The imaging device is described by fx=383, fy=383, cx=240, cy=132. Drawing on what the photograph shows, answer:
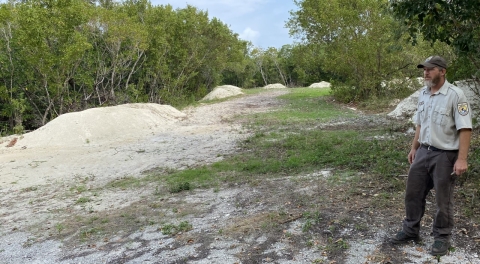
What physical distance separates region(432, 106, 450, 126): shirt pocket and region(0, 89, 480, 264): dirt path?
115 cm

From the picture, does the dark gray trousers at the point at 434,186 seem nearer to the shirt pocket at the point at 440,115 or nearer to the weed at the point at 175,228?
the shirt pocket at the point at 440,115

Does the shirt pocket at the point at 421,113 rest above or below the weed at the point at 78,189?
above

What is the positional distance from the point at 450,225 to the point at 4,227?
542 centimetres

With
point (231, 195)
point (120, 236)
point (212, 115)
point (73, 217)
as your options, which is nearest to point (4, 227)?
point (73, 217)

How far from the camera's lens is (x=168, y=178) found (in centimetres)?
711

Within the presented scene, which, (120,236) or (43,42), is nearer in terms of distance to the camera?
Answer: (120,236)

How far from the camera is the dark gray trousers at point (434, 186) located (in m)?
3.14

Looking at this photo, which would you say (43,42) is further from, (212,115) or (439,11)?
(439,11)

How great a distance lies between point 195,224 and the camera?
4.64 metres

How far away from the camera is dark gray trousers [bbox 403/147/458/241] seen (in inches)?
124

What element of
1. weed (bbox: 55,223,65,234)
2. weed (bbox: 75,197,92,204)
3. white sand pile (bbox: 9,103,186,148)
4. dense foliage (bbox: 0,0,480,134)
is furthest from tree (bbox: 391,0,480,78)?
white sand pile (bbox: 9,103,186,148)

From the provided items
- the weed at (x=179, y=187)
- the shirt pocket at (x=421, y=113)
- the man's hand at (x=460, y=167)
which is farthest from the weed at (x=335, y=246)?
the weed at (x=179, y=187)

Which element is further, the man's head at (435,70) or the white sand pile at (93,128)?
the white sand pile at (93,128)

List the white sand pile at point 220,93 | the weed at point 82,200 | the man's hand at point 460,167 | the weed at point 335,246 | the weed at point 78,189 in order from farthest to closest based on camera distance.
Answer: the white sand pile at point 220,93 < the weed at point 78,189 < the weed at point 82,200 < the weed at point 335,246 < the man's hand at point 460,167
